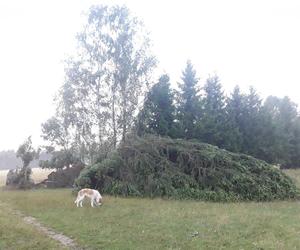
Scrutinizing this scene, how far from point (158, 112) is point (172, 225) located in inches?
670

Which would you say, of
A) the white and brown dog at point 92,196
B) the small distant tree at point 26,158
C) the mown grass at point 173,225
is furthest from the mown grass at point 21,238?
the small distant tree at point 26,158

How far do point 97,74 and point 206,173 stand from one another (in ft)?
48.1

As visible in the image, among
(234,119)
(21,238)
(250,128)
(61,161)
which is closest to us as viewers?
(21,238)

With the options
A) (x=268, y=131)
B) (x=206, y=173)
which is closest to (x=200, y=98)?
(x=268, y=131)

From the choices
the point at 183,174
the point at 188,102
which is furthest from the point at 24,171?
the point at 183,174

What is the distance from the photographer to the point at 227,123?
30.1m

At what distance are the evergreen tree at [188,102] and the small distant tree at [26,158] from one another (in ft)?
39.8

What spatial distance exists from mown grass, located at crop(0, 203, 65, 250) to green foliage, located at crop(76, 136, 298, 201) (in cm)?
782

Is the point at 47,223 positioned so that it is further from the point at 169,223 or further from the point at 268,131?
the point at 268,131

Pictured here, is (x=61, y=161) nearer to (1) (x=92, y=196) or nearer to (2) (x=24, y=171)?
(2) (x=24, y=171)

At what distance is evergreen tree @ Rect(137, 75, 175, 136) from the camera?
27.3 m

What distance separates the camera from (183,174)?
18938 mm

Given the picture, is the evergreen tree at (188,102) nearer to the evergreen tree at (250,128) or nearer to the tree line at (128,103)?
the tree line at (128,103)

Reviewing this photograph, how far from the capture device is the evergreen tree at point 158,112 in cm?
2734
